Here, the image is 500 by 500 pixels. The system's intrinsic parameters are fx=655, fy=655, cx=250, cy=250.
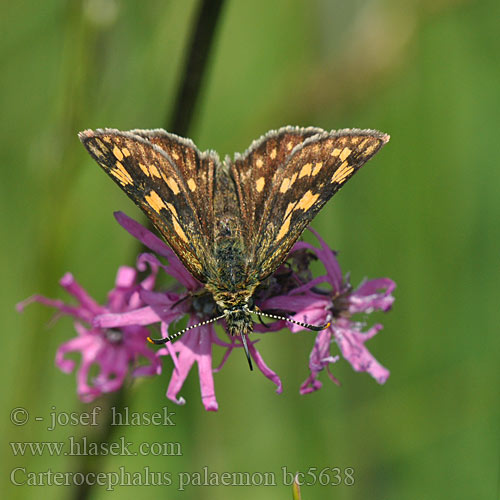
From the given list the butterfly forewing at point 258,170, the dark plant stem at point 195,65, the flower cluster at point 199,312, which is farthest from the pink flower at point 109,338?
the dark plant stem at point 195,65

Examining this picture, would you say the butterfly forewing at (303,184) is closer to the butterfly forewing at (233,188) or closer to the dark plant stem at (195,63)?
the butterfly forewing at (233,188)

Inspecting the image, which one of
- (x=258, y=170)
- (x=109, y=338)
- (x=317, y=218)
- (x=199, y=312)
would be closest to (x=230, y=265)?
(x=199, y=312)

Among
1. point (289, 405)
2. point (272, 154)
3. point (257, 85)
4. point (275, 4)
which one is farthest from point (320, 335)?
point (275, 4)

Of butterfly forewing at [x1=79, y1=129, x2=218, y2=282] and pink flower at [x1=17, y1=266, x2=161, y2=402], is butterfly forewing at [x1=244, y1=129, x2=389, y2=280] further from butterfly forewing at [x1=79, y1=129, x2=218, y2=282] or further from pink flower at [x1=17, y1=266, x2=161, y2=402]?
pink flower at [x1=17, y1=266, x2=161, y2=402]

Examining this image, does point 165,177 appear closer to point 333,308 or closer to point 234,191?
point 234,191

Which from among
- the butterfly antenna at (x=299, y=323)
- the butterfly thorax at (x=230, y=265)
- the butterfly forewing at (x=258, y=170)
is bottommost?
the butterfly antenna at (x=299, y=323)

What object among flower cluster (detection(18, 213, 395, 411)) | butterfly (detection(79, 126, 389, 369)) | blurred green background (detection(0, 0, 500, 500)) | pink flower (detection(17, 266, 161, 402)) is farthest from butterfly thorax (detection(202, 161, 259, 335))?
blurred green background (detection(0, 0, 500, 500))
